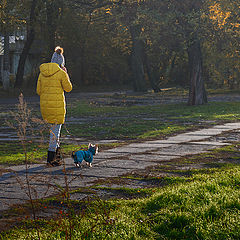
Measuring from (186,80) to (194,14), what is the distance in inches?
1385

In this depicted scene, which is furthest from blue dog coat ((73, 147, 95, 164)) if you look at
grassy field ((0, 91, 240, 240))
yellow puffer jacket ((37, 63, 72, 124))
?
grassy field ((0, 91, 240, 240))

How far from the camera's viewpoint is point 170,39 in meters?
26.2

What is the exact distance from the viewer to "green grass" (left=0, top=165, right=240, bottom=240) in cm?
445

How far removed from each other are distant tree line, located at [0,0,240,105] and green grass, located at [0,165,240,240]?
16.2m

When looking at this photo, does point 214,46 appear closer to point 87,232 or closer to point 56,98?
point 56,98

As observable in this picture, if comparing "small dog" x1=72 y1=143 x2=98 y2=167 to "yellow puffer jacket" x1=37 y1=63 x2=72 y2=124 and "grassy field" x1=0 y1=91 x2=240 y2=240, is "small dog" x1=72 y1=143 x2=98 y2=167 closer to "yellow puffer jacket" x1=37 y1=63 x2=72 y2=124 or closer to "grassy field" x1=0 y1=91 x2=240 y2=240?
"yellow puffer jacket" x1=37 y1=63 x2=72 y2=124

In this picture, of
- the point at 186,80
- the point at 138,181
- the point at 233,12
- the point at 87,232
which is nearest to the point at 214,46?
the point at 233,12

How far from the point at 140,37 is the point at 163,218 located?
19.8 metres

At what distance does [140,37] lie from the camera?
24078 millimetres

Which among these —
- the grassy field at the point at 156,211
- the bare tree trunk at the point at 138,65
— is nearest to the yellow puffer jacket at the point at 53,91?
the grassy field at the point at 156,211

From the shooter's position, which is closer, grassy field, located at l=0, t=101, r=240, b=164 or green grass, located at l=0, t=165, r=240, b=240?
green grass, located at l=0, t=165, r=240, b=240

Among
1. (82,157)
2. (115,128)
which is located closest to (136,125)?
(115,128)

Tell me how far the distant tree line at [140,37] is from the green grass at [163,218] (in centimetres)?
1623

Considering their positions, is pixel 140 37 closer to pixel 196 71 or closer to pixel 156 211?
pixel 196 71
